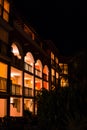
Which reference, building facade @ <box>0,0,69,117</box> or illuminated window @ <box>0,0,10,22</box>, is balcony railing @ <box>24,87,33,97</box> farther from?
illuminated window @ <box>0,0,10,22</box>

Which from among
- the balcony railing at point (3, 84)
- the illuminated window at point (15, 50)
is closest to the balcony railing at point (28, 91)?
the illuminated window at point (15, 50)

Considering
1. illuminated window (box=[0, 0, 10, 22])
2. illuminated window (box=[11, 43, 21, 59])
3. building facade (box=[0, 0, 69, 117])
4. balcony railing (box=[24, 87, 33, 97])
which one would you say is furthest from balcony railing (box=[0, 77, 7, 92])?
balcony railing (box=[24, 87, 33, 97])

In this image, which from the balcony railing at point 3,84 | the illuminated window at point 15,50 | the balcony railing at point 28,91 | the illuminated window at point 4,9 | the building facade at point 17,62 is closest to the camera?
the balcony railing at point 3,84

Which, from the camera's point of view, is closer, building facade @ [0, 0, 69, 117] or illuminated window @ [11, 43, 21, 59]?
building facade @ [0, 0, 69, 117]

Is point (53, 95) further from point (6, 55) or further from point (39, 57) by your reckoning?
point (39, 57)

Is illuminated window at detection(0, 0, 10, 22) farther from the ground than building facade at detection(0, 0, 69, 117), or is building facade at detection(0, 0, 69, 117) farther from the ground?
illuminated window at detection(0, 0, 10, 22)

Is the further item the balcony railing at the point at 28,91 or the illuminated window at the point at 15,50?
the balcony railing at the point at 28,91

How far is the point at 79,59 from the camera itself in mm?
7109

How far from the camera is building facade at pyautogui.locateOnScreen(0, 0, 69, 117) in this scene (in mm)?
28297

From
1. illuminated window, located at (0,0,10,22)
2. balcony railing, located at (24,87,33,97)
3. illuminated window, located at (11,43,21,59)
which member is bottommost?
balcony railing, located at (24,87,33,97)

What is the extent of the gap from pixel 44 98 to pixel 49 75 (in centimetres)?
4076

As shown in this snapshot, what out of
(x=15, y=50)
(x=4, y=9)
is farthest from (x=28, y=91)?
(x=4, y=9)

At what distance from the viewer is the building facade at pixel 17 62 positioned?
28.3 metres

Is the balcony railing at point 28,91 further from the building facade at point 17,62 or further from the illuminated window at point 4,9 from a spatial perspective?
the illuminated window at point 4,9
